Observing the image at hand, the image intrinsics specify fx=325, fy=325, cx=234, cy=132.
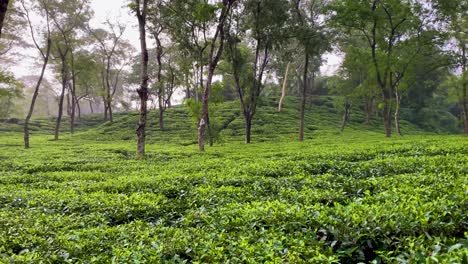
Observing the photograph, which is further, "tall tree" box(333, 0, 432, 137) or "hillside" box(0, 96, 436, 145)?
"hillside" box(0, 96, 436, 145)

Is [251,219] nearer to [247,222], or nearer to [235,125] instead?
[247,222]

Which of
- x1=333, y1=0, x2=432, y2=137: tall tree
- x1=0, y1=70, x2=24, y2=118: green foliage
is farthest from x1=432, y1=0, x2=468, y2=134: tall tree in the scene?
x1=0, y1=70, x2=24, y2=118: green foliage

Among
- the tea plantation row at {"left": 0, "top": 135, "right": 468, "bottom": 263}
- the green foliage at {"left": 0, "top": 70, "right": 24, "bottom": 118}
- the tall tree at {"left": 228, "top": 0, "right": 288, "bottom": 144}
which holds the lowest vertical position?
the tea plantation row at {"left": 0, "top": 135, "right": 468, "bottom": 263}

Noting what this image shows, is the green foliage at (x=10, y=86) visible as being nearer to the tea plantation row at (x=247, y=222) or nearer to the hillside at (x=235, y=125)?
the hillside at (x=235, y=125)

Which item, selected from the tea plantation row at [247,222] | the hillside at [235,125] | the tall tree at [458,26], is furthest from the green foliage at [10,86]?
the tall tree at [458,26]

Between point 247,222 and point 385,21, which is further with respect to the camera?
point 385,21

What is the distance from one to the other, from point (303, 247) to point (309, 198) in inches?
100

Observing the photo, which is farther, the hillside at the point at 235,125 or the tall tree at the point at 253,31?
the hillside at the point at 235,125

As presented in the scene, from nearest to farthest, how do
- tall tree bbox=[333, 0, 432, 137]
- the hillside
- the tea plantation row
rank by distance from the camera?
the tea plantation row → tall tree bbox=[333, 0, 432, 137] → the hillside

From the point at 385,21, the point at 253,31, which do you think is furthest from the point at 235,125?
the point at 385,21

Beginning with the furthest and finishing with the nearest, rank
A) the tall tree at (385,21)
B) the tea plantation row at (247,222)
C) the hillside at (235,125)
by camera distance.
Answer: the hillside at (235,125)
the tall tree at (385,21)
the tea plantation row at (247,222)

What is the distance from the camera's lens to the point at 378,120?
2032 inches

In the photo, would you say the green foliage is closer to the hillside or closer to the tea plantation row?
the hillside

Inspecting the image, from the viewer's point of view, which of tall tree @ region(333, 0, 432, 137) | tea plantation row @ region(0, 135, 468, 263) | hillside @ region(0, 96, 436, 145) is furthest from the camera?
hillside @ region(0, 96, 436, 145)
